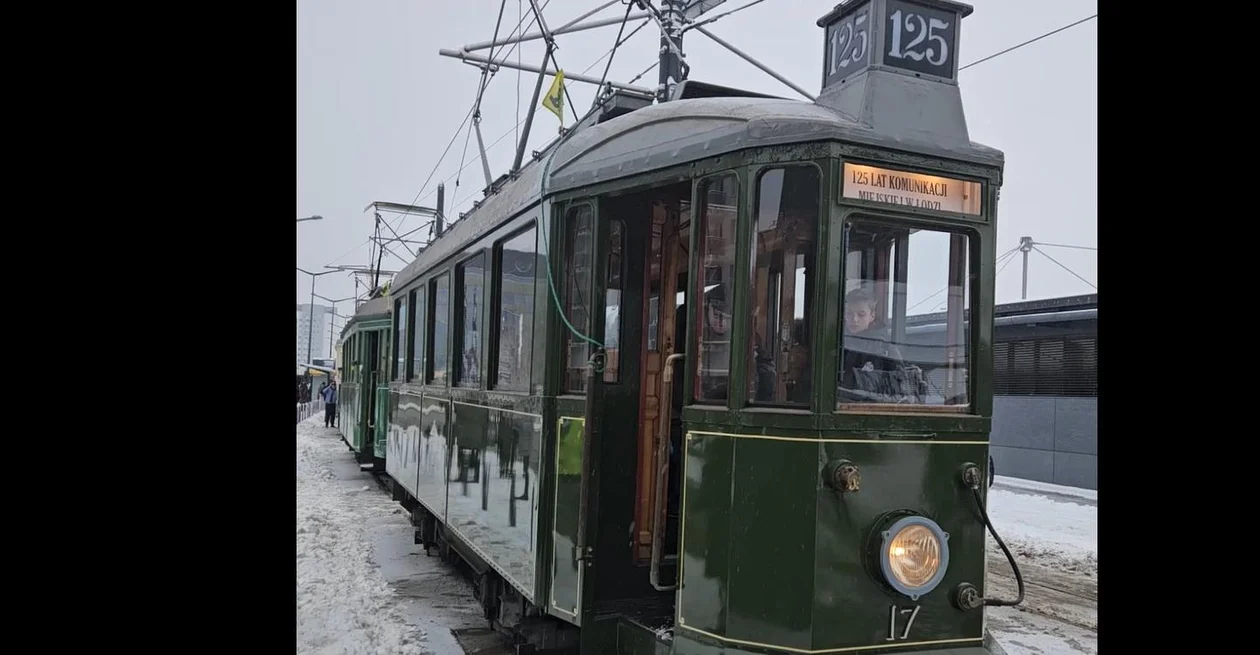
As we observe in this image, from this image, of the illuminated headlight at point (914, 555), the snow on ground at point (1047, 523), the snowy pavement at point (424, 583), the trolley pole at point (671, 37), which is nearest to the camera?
the illuminated headlight at point (914, 555)

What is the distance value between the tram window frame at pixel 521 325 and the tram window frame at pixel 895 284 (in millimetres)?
1836

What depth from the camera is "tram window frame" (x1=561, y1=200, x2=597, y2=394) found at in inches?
174

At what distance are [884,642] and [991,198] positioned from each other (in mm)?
1817

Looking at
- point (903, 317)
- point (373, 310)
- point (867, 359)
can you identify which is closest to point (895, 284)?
point (903, 317)

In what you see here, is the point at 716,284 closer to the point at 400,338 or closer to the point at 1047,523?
the point at 400,338

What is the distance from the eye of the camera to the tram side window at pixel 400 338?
9.27m

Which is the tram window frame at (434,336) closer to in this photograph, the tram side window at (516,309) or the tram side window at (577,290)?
the tram side window at (516,309)

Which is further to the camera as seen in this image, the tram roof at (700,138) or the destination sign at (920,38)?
the destination sign at (920,38)

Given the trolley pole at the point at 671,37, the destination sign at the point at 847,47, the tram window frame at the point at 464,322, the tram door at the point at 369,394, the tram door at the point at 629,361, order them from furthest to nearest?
the tram door at the point at 369,394 < the trolley pole at the point at 671,37 < the tram window frame at the point at 464,322 < the tram door at the point at 629,361 < the destination sign at the point at 847,47

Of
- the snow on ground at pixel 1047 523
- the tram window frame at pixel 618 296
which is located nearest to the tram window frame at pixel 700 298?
the tram window frame at pixel 618 296

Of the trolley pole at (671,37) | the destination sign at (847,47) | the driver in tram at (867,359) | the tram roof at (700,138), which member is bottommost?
the driver in tram at (867,359)

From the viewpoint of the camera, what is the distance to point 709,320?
12.5 ft

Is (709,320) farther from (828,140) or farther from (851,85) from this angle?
(851,85)
